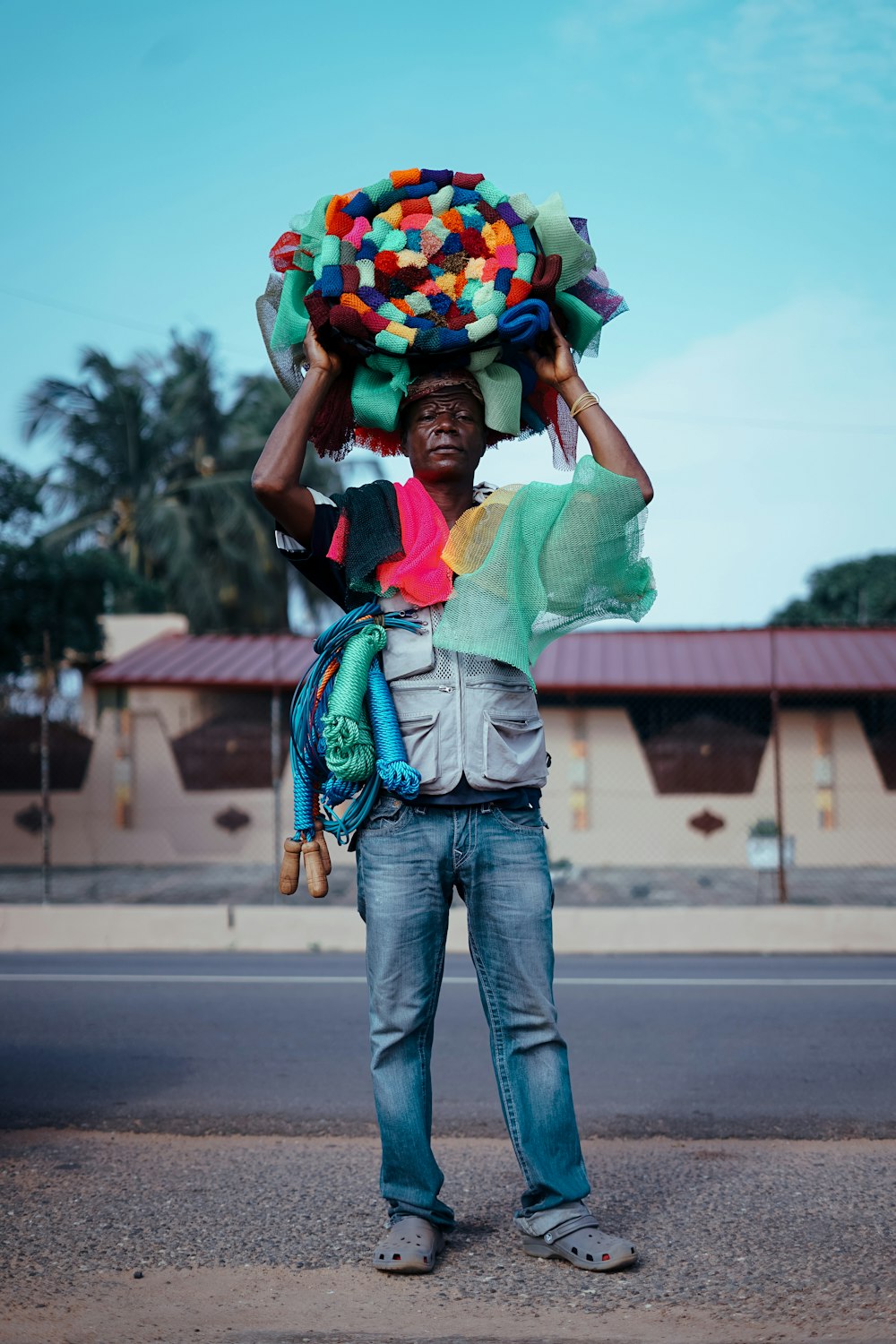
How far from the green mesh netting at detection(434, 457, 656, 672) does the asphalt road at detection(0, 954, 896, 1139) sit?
7.08ft

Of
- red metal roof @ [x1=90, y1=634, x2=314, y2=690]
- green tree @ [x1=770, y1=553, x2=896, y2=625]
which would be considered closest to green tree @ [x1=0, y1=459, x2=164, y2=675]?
red metal roof @ [x1=90, y1=634, x2=314, y2=690]

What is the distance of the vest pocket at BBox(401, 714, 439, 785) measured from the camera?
2951mm

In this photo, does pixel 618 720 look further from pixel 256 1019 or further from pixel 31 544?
pixel 256 1019

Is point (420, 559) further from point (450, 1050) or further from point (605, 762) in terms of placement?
point (605, 762)

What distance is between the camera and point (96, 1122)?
14.7ft

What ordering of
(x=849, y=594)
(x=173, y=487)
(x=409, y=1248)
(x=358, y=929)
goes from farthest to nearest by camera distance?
(x=849, y=594) < (x=173, y=487) < (x=358, y=929) < (x=409, y=1248)

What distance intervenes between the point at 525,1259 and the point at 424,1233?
0.25 meters

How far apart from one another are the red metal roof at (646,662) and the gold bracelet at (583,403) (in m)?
14.6

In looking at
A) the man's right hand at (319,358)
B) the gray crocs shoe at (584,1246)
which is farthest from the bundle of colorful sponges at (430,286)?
the gray crocs shoe at (584,1246)

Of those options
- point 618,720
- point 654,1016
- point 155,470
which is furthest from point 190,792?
point 654,1016

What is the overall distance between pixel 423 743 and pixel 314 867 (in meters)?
0.41

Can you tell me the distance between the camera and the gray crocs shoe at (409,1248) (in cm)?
286

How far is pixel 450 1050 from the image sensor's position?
5.92 metres

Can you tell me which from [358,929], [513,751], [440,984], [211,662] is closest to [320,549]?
[513,751]
